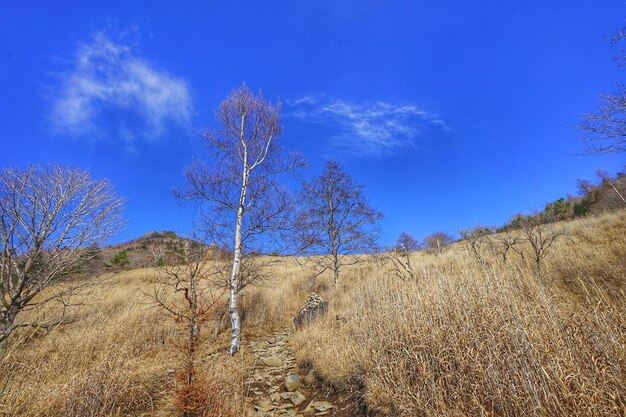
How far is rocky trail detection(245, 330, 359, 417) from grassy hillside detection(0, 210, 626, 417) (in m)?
0.26

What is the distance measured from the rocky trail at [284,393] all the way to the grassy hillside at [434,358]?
0.87 feet

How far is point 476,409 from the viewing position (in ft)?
8.99

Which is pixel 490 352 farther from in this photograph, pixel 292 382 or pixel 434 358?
pixel 292 382

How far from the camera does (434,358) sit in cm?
363

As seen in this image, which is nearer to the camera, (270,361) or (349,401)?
(349,401)

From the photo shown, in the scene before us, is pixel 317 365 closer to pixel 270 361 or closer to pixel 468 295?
pixel 270 361

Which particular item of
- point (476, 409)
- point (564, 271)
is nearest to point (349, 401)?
point (476, 409)

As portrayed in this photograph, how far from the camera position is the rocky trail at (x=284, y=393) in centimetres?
433

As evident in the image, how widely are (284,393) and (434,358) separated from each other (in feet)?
10.2

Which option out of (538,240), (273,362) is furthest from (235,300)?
(538,240)

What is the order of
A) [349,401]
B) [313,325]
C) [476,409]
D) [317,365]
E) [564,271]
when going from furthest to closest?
[313,325], [564,271], [317,365], [349,401], [476,409]

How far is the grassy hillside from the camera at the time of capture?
2.59 meters

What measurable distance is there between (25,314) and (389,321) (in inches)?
558

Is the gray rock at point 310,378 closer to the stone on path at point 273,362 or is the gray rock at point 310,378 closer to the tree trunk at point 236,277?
the stone on path at point 273,362
